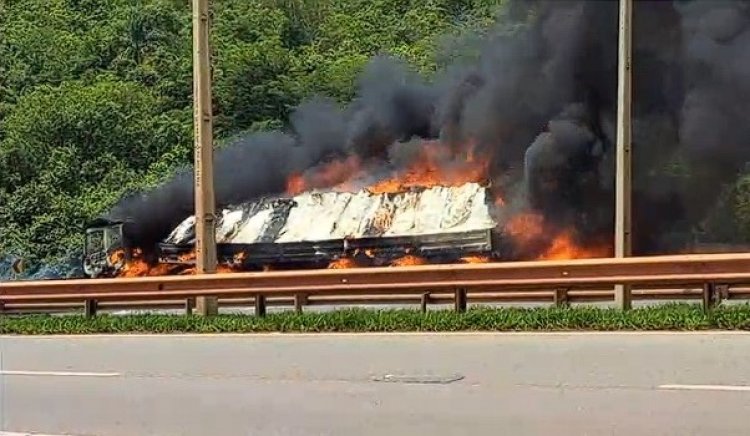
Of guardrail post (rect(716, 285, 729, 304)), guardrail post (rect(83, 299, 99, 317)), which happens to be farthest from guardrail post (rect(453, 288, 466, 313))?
guardrail post (rect(83, 299, 99, 317))

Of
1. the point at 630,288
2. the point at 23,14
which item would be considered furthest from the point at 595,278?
the point at 23,14

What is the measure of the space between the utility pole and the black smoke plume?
5789mm

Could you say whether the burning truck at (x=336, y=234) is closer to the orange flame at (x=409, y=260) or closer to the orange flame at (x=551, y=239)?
the orange flame at (x=409, y=260)

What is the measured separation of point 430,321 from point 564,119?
7.59 meters

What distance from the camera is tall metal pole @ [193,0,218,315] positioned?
1443cm

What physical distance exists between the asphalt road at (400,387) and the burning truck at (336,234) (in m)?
6.96

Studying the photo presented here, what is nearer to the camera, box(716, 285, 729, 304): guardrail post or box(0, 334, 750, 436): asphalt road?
box(0, 334, 750, 436): asphalt road

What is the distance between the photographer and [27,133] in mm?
23328

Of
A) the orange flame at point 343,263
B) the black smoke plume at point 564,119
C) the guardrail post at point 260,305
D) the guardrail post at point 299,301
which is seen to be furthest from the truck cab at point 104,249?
the guardrail post at point 260,305

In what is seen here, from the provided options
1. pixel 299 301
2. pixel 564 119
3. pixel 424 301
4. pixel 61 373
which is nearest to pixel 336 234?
pixel 299 301

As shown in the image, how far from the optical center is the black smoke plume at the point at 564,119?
58.2ft

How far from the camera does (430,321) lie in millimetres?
12320

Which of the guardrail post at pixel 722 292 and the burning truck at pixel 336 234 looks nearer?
the guardrail post at pixel 722 292

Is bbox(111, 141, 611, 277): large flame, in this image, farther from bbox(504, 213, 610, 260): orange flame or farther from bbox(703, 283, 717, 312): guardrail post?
bbox(703, 283, 717, 312): guardrail post
